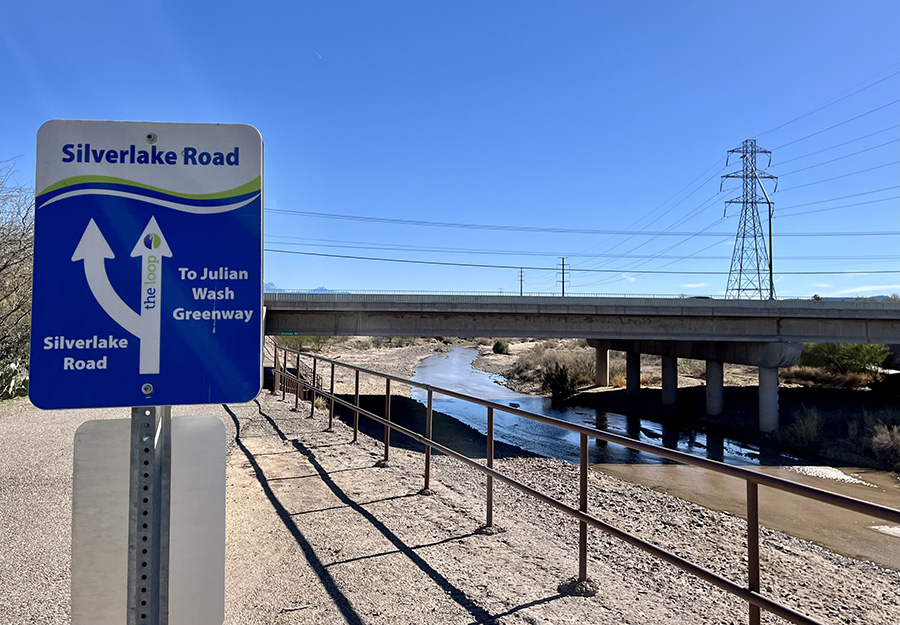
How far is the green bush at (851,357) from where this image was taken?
31766 mm

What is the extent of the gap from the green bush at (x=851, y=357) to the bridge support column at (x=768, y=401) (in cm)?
848

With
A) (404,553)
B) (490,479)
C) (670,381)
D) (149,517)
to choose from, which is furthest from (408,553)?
(670,381)

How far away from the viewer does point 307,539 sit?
15.4ft

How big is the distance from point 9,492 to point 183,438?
5.60 meters

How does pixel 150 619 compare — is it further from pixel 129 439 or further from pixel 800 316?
pixel 800 316

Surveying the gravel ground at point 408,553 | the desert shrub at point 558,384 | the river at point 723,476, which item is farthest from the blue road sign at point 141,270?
the desert shrub at point 558,384

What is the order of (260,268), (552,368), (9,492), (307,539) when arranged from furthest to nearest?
(552,368), (9,492), (307,539), (260,268)

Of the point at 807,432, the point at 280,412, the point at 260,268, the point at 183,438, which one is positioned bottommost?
the point at 807,432

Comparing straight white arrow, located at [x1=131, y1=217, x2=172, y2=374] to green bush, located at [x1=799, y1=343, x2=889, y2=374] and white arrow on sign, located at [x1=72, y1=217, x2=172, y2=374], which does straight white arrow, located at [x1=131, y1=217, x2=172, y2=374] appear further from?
green bush, located at [x1=799, y1=343, x2=889, y2=374]

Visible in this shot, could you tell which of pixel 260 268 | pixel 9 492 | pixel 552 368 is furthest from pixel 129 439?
pixel 552 368

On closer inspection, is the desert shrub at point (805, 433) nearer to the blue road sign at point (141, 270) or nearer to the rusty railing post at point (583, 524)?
the rusty railing post at point (583, 524)

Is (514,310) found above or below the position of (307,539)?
above

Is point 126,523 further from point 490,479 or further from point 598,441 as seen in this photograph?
point 598,441

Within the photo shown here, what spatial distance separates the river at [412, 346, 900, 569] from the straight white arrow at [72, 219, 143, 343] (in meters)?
10.5
